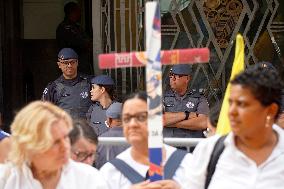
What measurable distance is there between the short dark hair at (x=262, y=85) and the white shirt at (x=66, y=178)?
0.88 m

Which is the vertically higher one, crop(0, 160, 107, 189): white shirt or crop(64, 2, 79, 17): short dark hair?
crop(64, 2, 79, 17): short dark hair

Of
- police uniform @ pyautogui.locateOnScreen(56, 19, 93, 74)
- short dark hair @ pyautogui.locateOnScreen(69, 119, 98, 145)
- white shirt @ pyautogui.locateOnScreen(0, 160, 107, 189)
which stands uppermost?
police uniform @ pyautogui.locateOnScreen(56, 19, 93, 74)

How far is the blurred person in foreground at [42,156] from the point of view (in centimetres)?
359

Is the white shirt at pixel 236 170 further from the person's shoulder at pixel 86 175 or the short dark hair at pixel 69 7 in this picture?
the short dark hair at pixel 69 7

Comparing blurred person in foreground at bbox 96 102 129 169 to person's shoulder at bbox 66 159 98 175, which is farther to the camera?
blurred person in foreground at bbox 96 102 129 169

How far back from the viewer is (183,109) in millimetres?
6938

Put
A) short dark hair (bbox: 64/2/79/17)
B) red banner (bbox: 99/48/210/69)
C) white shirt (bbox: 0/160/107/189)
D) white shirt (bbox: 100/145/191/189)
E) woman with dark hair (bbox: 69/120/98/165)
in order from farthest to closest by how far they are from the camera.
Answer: short dark hair (bbox: 64/2/79/17) → woman with dark hair (bbox: 69/120/98/165) → white shirt (bbox: 100/145/191/189) → white shirt (bbox: 0/160/107/189) → red banner (bbox: 99/48/210/69)

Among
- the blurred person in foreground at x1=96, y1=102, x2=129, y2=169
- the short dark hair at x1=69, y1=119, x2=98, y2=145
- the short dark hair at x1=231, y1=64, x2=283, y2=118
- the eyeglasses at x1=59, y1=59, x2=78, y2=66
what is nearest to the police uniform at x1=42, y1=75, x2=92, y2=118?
the eyeglasses at x1=59, y1=59, x2=78, y2=66

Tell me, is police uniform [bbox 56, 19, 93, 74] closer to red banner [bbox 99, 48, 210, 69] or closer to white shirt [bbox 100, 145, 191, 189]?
white shirt [bbox 100, 145, 191, 189]

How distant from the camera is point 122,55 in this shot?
355 centimetres

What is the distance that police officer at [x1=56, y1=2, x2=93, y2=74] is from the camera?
28.0 ft

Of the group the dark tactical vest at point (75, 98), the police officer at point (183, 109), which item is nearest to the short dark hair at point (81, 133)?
the police officer at point (183, 109)

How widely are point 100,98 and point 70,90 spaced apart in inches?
20.7

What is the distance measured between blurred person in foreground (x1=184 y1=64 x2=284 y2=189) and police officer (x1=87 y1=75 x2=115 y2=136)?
3.38 meters
